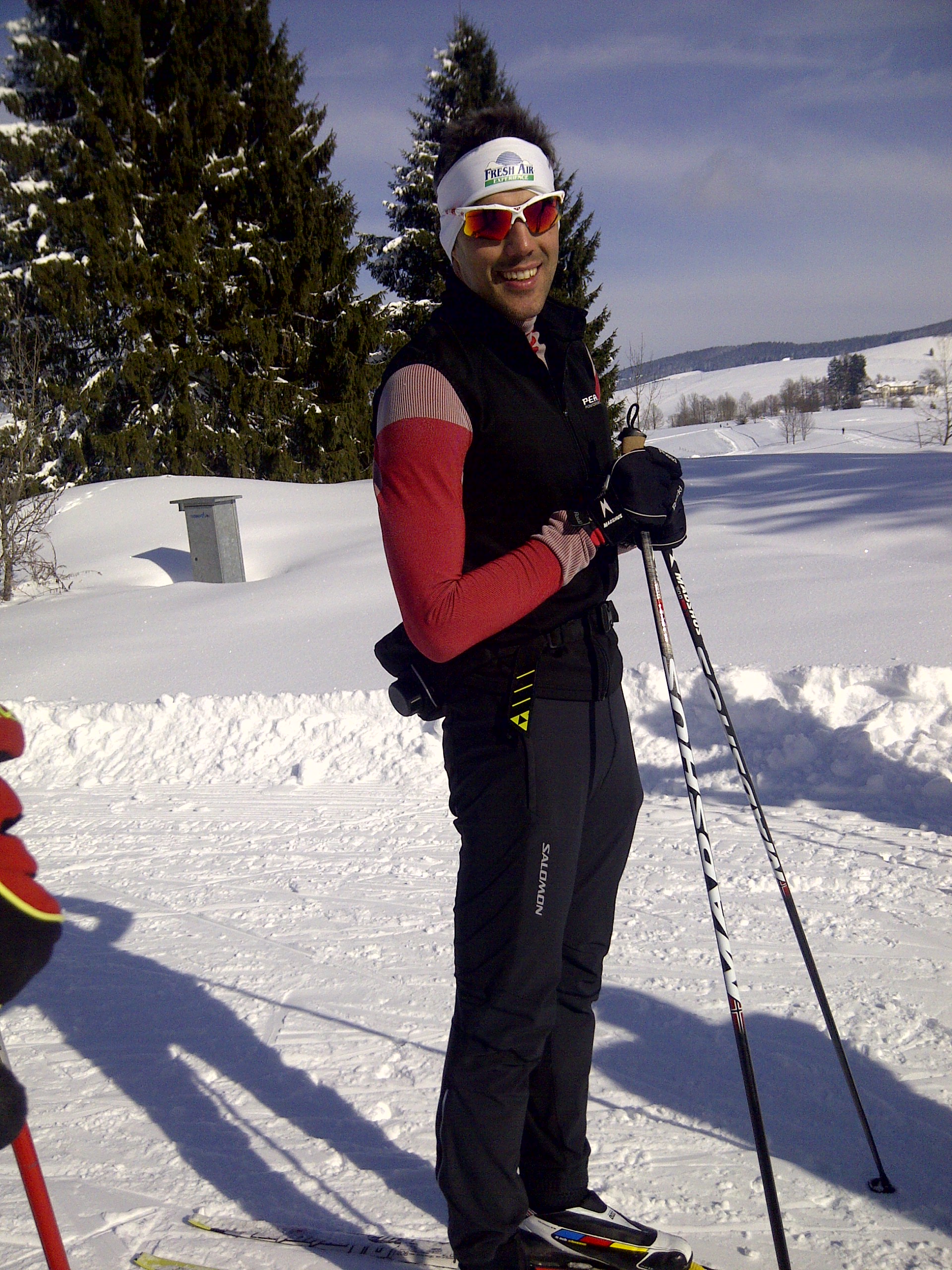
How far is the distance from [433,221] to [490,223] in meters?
23.6

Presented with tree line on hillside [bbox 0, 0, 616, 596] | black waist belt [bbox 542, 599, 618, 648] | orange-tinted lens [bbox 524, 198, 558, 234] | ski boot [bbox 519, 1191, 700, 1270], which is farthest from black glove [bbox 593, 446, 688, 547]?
tree line on hillside [bbox 0, 0, 616, 596]

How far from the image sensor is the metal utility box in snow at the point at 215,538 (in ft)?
32.2

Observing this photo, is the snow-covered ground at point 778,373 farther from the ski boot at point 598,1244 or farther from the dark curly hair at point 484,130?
the ski boot at point 598,1244

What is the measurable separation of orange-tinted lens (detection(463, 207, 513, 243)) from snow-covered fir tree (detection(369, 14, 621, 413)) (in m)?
21.1

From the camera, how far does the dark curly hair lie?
1.75 m

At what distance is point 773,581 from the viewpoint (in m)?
6.77

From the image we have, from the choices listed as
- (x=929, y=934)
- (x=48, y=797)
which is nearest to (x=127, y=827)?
(x=48, y=797)

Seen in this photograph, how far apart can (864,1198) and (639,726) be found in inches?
119

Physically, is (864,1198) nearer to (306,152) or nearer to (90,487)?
(90,487)

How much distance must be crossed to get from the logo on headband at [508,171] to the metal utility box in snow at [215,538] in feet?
28.3

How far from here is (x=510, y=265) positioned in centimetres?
163


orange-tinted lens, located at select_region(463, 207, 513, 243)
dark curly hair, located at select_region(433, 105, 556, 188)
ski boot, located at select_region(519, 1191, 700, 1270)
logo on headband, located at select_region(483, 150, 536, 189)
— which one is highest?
dark curly hair, located at select_region(433, 105, 556, 188)

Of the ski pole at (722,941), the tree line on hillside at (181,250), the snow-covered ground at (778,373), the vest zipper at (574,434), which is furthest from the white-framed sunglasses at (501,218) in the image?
the snow-covered ground at (778,373)

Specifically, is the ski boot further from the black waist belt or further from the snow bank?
the snow bank
